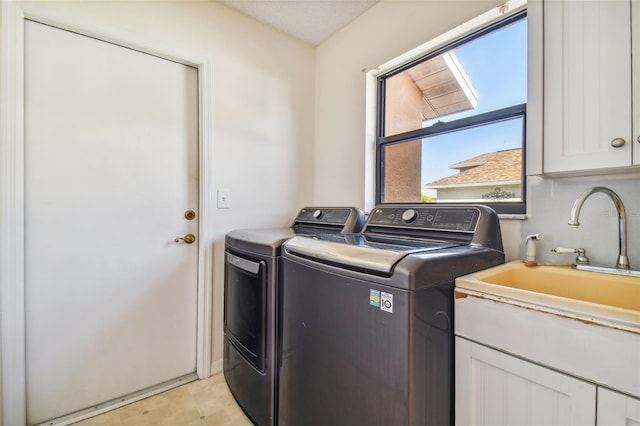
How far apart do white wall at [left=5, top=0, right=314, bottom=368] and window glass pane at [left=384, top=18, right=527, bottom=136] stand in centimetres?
75

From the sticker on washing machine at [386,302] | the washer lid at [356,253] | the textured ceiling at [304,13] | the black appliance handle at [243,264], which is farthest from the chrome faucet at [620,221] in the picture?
the textured ceiling at [304,13]

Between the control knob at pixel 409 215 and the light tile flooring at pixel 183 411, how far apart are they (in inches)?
52.4

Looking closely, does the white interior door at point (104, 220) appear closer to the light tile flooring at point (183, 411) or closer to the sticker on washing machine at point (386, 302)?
the light tile flooring at point (183, 411)

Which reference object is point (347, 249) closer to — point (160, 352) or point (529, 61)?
point (529, 61)

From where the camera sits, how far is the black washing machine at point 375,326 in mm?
821

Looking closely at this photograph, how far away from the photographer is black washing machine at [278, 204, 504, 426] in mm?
821

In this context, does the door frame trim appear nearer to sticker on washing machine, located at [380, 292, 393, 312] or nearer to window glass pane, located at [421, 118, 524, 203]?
sticker on washing machine, located at [380, 292, 393, 312]

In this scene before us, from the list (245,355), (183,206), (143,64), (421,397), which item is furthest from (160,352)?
(143,64)

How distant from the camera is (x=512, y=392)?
2.66 feet

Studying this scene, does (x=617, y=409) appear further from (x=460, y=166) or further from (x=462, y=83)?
(x=462, y=83)

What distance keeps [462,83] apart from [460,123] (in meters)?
0.27

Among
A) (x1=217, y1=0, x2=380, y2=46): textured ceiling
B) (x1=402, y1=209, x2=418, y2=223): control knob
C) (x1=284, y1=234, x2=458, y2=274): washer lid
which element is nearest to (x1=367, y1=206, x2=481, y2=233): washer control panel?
(x1=402, y1=209, x2=418, y2=223): control knob

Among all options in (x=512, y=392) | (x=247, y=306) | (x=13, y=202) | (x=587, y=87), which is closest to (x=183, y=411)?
(x=247, y=306)

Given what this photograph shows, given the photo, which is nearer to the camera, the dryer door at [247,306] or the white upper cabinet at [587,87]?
the white upper cabinet at [587,87]
